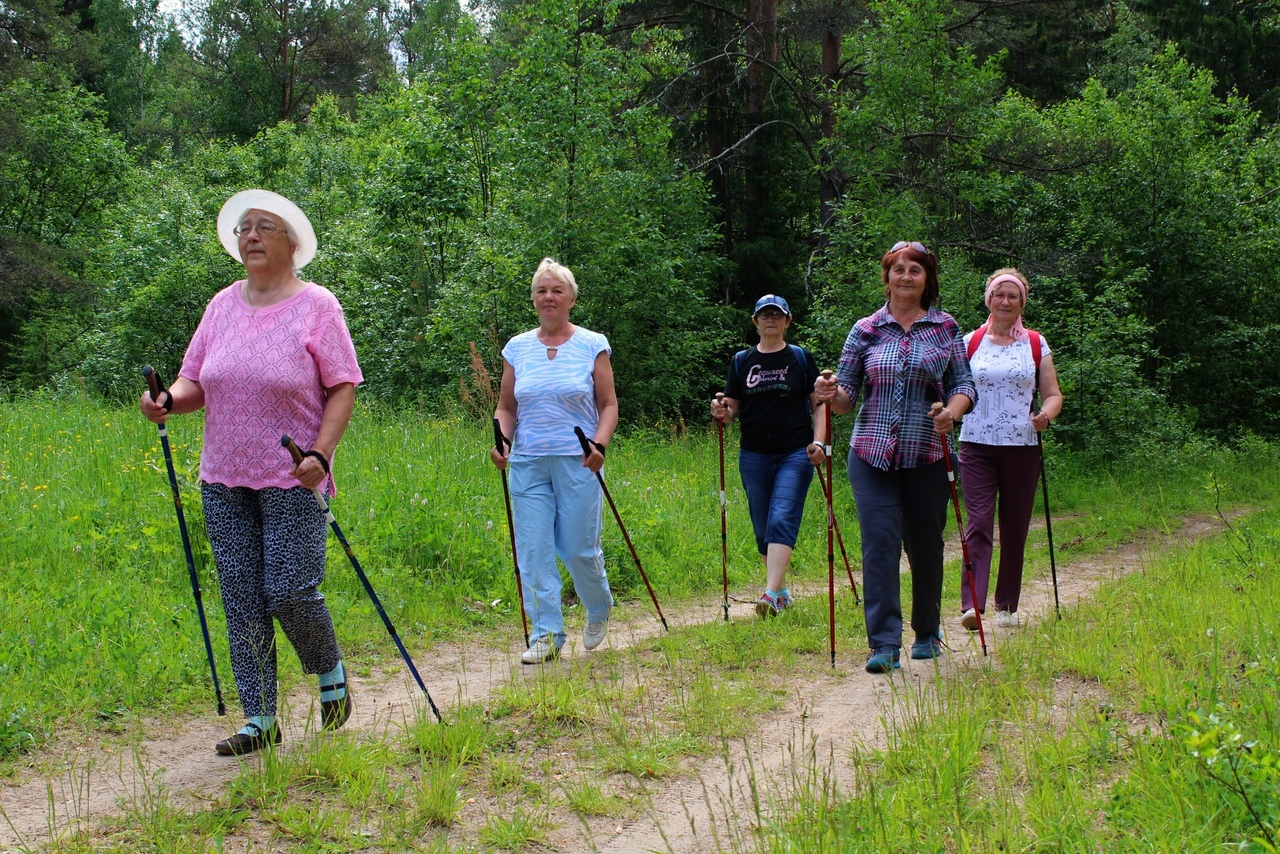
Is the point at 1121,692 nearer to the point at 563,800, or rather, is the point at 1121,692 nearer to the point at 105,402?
the point at 563,800

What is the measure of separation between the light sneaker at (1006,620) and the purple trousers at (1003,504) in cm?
3

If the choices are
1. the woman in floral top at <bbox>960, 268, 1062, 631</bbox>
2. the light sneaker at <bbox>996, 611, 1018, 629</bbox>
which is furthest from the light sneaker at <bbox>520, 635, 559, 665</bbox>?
the light sneaker at <bbox>996, 611, 1018, 629</bbox>

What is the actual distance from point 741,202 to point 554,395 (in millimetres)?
17309

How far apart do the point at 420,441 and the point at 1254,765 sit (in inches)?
338

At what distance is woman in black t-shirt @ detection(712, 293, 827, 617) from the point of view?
730 centimetres

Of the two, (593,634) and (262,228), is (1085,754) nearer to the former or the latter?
(593,634)

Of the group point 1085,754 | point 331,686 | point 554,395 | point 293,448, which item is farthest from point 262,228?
point 1085,754

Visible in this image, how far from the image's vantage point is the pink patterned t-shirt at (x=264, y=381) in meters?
4.39

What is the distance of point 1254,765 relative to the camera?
10.6 ft

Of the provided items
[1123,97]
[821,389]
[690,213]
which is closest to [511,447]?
[821,389]

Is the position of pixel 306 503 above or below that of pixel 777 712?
above

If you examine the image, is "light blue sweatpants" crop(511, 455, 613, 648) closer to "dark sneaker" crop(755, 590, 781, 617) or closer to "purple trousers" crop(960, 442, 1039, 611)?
"dark sneaker" crop(755, 590, 781, 617)

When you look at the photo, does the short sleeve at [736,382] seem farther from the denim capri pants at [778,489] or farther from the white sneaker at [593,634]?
the white sneaker at [593,634]

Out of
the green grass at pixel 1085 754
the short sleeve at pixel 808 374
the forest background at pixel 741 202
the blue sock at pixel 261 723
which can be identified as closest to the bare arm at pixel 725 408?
the short sleeve at pixel 808 374
